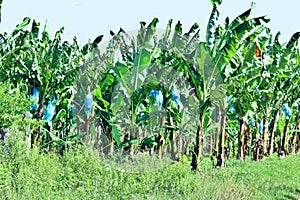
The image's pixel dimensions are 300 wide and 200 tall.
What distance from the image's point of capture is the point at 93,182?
25.9 feet

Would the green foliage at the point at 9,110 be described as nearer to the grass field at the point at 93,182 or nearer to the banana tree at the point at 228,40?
the grass field at the point at 93,182

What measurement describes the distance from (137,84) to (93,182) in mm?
2789

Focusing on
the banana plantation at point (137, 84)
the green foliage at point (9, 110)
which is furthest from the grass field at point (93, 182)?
the banana plantation at point (137, 84)

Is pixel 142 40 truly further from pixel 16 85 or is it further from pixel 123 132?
pixel 16 85

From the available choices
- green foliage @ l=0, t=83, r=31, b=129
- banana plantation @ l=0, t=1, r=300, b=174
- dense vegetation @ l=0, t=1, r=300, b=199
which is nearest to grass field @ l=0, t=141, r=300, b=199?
dense vegetation @ l=0, t=1, r=300, b=199

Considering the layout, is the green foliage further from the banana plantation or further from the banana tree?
the banana tree

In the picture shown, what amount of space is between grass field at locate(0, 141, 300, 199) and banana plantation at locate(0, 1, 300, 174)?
1.28m

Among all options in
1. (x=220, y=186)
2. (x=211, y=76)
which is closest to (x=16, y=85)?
(x=211, y=76)

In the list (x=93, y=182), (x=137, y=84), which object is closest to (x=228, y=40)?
(x=137, y=84)

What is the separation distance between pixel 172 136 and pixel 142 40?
214 centimetres

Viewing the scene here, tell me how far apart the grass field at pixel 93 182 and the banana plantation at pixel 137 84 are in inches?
50.5

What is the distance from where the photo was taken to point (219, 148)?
1173 cm

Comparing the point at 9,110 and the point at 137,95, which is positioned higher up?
the point at 137,95

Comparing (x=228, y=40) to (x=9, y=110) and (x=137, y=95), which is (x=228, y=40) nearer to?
(x=137, y=95)
